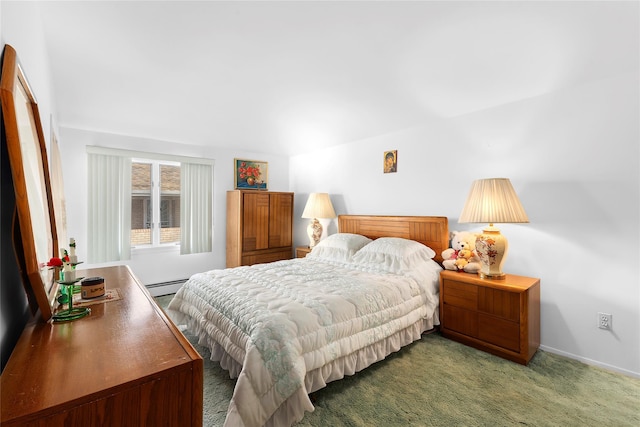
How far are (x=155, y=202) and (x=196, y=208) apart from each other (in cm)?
56

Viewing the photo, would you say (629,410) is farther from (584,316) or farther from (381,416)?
(381,416)

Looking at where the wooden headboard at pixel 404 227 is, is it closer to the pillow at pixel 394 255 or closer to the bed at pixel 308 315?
the bed at pixel 308 315

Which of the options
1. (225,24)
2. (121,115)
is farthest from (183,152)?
(225,24)

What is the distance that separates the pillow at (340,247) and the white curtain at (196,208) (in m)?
1.86

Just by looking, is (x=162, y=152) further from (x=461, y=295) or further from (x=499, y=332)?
A: (x=499, y=332)

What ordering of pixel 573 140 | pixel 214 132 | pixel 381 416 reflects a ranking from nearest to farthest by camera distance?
pixel 381 416 < pixel 573 140 < pixel 214 132

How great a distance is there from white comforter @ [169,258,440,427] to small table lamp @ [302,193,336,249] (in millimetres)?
1367

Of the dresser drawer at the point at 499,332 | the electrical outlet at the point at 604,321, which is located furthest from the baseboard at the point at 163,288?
the electrical outlet at the point at 604,321

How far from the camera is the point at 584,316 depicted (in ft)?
8.07

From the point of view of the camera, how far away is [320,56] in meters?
2.35

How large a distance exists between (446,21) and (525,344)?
2.47 metres

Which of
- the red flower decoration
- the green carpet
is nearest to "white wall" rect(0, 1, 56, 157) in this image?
the red flower decoration

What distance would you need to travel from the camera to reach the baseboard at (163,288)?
165 inches

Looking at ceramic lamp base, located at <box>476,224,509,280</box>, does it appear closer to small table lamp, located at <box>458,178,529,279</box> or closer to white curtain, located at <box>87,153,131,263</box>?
small table lamp, located at <box>458,178,529,279</box>
